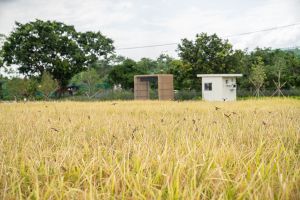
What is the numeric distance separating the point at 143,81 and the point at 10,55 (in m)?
19.1

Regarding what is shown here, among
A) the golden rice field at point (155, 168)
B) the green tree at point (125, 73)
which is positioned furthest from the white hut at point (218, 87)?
the golden rice field at point (155, 168)

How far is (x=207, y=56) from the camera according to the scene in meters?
35.7

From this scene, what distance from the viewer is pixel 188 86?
34.9 m

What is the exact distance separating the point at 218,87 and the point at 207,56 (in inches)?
250

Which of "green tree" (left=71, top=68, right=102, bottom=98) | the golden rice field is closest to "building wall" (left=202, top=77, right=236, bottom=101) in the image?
"green tree" (left=71, top=68, right=102, bottom=98)

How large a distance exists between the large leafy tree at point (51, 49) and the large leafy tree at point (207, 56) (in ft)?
42.0

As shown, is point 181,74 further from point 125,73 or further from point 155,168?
point 155,168

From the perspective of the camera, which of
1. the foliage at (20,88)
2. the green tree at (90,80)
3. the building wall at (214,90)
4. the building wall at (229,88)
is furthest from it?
the green tree at (90,80)

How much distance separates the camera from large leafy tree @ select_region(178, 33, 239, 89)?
35.1 m

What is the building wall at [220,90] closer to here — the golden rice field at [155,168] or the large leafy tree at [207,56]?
the large leafy tree at [207,56]

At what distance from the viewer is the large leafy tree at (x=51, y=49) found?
41.3 m

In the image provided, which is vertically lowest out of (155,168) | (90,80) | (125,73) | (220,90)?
(155,168)

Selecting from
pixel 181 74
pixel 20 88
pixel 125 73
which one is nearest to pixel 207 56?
pixel 181 74

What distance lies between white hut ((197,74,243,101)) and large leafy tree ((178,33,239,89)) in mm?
3693
